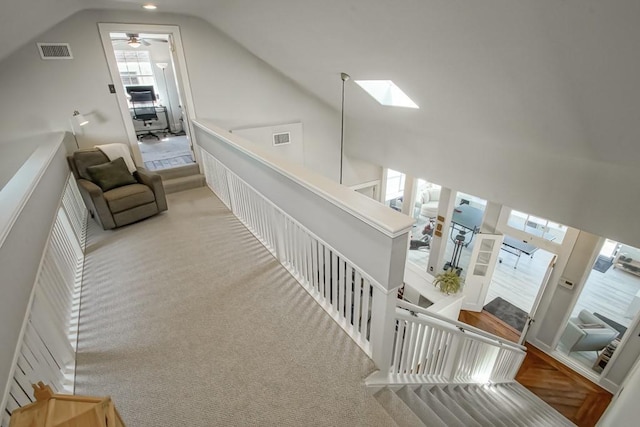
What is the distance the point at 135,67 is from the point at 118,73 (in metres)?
4.08

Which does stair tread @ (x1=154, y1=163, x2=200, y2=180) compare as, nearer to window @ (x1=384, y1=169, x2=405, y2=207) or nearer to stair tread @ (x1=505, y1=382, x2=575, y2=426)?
window @ (x1=384, y1=169, x2=405, y2=207)

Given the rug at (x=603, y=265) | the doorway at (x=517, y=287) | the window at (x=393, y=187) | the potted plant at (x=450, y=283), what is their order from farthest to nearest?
1. the window at (x=393, y=187)
2. the rug at (x=603, y=265)
3. the doorway at (x=517, y=287)
4. the potted plant at (x=450, y=283)

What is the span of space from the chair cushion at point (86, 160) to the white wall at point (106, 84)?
0.59m

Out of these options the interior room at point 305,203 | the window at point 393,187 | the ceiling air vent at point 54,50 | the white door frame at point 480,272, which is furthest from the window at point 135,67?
the white door frame at point 480,272

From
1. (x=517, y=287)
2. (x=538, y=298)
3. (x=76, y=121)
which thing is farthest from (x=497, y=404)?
(x=76, y=121)

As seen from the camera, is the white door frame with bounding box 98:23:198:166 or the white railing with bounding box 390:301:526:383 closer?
the white railing with bounding box 390:301:526:383

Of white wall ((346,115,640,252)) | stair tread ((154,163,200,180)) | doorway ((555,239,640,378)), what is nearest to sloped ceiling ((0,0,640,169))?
white wall ((346,115,640,252))

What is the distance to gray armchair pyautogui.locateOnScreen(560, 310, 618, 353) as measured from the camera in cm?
417

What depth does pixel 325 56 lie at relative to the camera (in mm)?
3508

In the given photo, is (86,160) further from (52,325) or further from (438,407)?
(438,407)

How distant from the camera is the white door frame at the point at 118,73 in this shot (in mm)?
3750

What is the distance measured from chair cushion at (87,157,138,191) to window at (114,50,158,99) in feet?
15.2

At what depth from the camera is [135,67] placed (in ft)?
23.5

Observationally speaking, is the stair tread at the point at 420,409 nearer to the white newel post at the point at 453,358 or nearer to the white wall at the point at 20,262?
the white newel post at the point at 453,358
